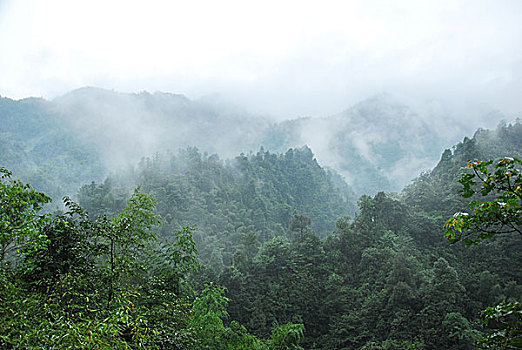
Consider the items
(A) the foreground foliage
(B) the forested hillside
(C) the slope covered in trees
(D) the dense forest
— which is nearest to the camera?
(A) the foreground foliage

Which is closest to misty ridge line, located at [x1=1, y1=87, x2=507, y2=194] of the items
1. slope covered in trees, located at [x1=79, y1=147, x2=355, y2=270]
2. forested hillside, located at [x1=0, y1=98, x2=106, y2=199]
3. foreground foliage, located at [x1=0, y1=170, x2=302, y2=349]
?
forested hillside, located at [x1=0, y1=98, x2=106, y2=199]

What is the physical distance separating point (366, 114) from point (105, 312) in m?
107

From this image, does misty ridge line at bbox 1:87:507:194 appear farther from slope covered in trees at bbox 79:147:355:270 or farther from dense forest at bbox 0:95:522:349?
slope covered in trees at bbox 79:147:355:270

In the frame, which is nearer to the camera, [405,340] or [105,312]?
[105,312]

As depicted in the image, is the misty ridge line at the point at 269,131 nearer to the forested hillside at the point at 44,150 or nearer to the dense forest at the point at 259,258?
the forested hillside at the point at 44,150

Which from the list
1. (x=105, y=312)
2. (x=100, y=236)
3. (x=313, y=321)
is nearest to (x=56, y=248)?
(x=100, y=236)

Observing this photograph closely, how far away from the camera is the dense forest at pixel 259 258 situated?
3275 millimetres

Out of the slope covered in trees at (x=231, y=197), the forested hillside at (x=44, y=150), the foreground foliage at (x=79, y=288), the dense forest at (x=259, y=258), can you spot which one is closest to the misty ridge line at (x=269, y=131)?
the forested hillside at (x=44, y=150)

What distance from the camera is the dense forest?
3.28 meters

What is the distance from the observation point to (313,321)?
1975 cm

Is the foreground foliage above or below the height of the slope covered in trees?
below

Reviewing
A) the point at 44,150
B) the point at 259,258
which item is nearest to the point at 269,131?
the point at 44,150

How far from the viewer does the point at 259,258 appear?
82.0ft

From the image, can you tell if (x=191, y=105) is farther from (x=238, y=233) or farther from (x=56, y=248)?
(x=56, y=248)
